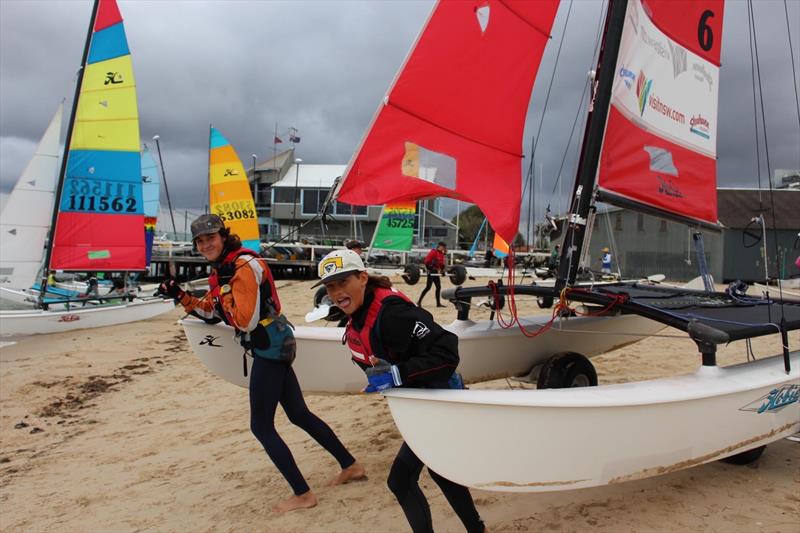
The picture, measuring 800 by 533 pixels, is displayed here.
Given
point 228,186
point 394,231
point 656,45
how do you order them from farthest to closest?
point 394,231 → point 228,186 → point 656,45

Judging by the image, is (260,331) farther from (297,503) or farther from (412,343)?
(412,343)

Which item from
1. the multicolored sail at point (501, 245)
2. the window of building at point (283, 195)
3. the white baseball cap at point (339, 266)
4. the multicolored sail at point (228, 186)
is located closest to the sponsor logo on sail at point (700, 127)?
the multicolored sail at point (501, 245)

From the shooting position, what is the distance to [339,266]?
226cm

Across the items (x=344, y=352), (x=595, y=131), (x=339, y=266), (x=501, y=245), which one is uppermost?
(x=595, y=131)

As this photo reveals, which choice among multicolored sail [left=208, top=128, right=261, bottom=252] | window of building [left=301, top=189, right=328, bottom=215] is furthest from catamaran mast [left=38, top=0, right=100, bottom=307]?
window of building [left=301, top=189, right=328, bottom=215]

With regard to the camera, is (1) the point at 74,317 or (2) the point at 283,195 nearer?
(1) the point at 74,317

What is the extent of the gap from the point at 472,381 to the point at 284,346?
6.04 feet

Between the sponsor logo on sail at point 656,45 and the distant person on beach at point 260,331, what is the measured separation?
139 inches

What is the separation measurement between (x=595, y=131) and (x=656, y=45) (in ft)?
3.89

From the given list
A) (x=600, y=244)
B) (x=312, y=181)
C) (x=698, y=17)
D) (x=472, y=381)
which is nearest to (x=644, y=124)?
(x=698, y=17)

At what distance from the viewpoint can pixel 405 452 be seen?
2.41 m

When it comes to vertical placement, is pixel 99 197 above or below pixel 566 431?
above

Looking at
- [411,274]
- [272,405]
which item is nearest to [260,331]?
[272,405]

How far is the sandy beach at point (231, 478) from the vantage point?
113 inches
